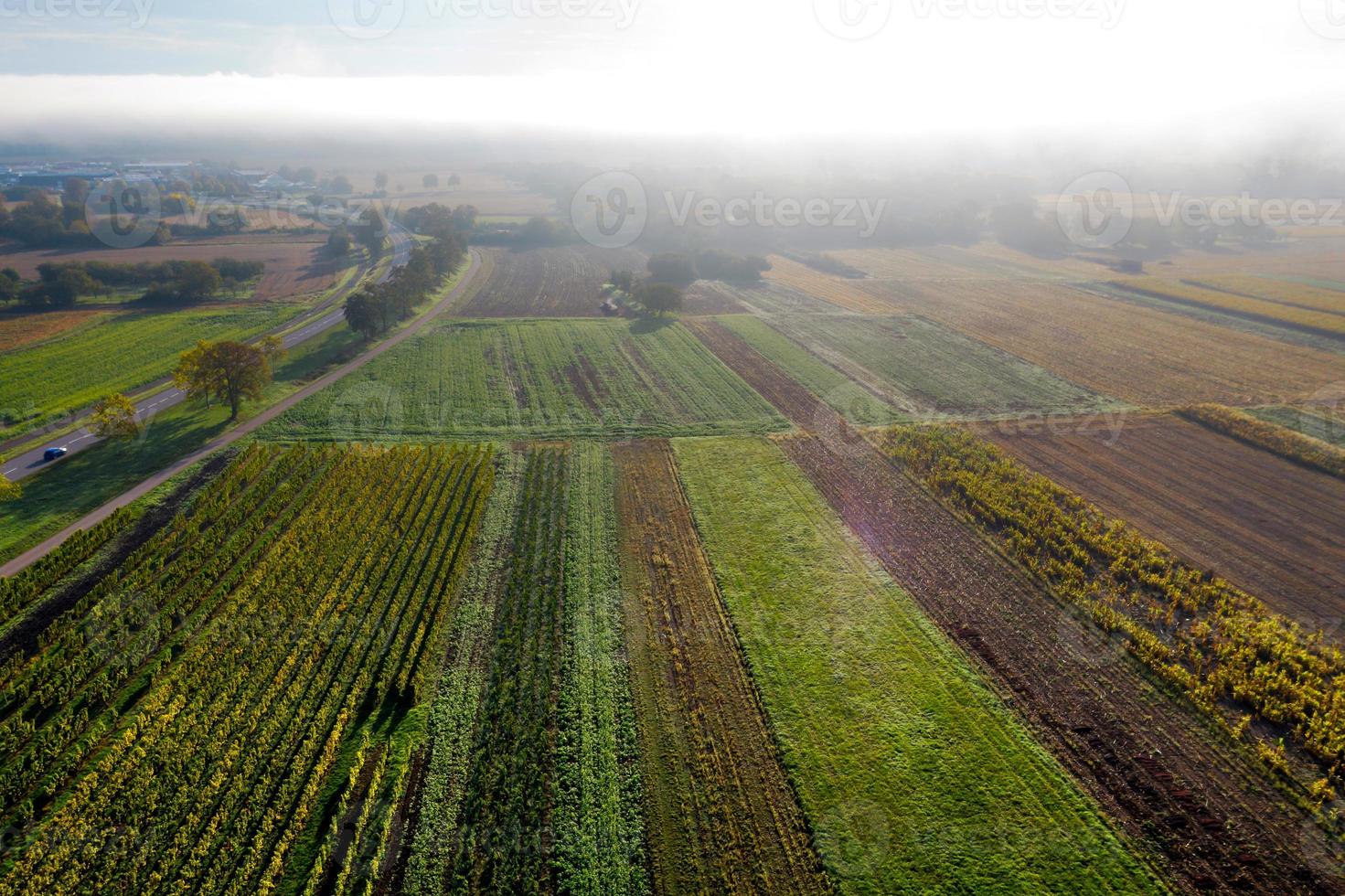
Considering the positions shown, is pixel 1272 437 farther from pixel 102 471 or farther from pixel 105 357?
pixel 105 357

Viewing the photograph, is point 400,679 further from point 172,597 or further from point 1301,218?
point 1301,218

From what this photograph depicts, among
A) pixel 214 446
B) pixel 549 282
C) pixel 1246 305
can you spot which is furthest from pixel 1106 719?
pixel 1246 305

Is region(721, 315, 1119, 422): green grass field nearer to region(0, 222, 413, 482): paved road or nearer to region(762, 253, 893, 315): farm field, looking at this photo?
region(762, 253, 893, 315): farm field

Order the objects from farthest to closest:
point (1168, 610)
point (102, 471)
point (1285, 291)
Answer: point (1285, 291) → point (102, 471) → point (1168, 610)

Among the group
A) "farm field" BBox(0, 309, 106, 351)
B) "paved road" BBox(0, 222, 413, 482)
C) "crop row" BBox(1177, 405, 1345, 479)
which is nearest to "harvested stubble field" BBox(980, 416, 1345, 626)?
"crop row" BBox(1177, 405, 1345, 479)


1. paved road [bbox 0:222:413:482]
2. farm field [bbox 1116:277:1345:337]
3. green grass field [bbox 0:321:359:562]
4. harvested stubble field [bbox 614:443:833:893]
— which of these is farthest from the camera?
farm field [bbox 1116:277:1345:337]

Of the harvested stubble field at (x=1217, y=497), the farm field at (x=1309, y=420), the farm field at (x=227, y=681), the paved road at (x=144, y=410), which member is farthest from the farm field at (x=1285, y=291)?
the paved road at (x=144, y=410)

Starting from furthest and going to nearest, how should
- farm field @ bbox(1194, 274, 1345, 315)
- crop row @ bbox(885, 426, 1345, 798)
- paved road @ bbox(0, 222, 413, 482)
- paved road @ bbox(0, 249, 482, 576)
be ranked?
farm field @ bbox(1194, 274, 1345, 315) < paved road @ bbox(0, 222, 413, 482) < paved road @ bbox(0, 249, 482, 576) < crop row @ bbox(885, 426, 1345, 798)
